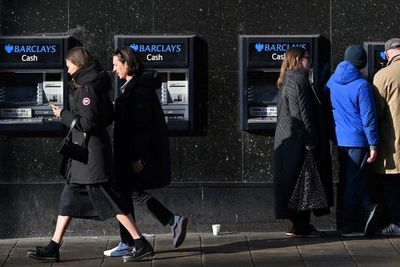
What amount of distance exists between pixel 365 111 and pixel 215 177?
59.6 inches

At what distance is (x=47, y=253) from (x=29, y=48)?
6.60 ft

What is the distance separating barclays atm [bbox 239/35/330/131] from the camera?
9.26 m

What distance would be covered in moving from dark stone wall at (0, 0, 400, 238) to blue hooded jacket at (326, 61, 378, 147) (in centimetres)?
48

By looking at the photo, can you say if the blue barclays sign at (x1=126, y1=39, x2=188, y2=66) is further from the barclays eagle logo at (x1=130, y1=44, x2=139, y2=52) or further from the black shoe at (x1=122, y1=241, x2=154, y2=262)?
the black shoe at (x1=122, y1=241, x2=154, y2=262)

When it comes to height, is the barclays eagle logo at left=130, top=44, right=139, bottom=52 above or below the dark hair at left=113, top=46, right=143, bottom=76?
above

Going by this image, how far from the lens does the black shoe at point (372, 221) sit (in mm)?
8922

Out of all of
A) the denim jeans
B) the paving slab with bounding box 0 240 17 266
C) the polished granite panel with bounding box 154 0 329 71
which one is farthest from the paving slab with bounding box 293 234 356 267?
the paving slab with bounding box 0 240 17 266

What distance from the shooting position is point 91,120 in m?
7.86

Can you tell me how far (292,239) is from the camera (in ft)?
30.0

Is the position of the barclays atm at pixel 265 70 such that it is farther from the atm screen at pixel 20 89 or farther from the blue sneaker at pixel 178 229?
the atm screen at pixel 20 89

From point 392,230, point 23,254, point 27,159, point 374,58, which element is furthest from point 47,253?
point 374,58

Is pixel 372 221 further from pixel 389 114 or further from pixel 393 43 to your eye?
pixel 393 43

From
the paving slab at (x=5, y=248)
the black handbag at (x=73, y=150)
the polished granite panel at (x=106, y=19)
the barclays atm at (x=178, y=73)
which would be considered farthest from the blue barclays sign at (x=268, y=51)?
the paving slab at (x=5, y=248)

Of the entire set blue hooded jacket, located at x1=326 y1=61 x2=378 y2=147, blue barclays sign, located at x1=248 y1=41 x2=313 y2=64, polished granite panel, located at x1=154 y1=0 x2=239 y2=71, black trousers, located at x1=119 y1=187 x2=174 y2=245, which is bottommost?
black trousers, located at x1=119 y1=187 x2=174 y2=245
